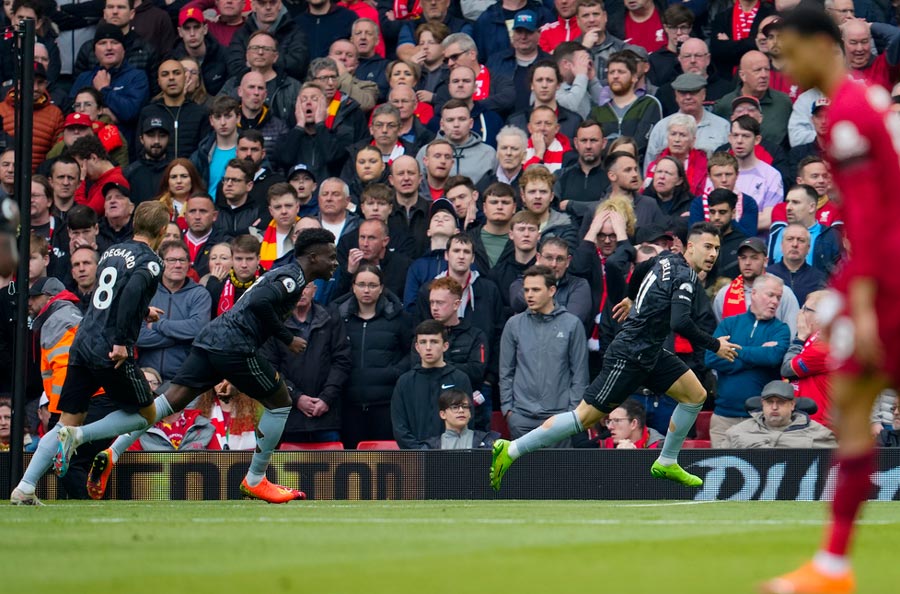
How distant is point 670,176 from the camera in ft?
48.2

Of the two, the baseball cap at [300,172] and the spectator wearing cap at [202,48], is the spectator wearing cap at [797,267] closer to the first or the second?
the baseball cap at [300,172]

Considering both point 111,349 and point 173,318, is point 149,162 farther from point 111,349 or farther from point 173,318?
point 111,349

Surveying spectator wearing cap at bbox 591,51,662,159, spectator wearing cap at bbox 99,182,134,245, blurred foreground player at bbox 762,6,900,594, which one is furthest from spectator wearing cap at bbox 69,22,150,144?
blurred foreground player at bbox 762,6,900,594

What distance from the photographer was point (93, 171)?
16.4 metres

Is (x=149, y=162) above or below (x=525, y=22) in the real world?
below

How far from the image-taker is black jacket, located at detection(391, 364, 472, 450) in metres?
13.4

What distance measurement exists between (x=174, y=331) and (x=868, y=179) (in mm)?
9545

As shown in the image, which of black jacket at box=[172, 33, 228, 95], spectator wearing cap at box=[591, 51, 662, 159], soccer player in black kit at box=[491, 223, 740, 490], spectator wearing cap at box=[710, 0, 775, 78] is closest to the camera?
soccer player in black kit at box=[491, 223, 740, 490]

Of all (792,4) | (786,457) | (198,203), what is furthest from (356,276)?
(792,4)

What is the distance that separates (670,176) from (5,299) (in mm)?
6691

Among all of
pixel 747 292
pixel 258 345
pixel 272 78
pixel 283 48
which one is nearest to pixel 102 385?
pixel 258 345

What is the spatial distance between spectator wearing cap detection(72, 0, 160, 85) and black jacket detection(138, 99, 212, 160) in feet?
3.04

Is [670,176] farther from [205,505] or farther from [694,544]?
[694,544]

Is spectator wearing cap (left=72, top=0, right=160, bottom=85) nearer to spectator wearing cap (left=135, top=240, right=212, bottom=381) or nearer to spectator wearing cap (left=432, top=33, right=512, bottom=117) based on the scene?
spectator wearing cap (left=432, top=33, right=512, bottom=117)
